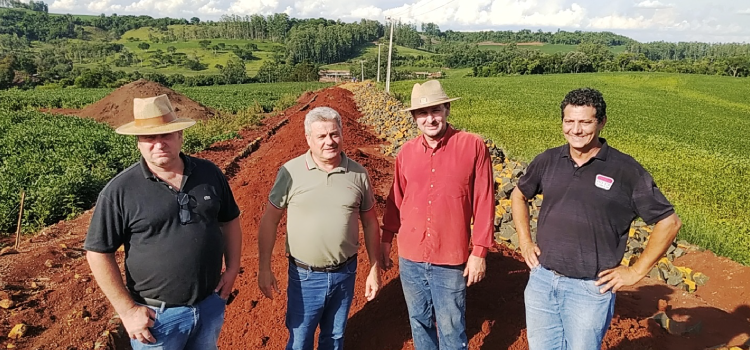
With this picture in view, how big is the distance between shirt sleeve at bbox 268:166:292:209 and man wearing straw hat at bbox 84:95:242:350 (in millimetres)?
366

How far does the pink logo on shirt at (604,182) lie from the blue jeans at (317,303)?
1716mm

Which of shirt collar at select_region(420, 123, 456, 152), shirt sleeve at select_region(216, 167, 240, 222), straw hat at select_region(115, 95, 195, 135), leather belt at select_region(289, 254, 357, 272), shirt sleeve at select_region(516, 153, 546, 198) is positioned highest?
straw hat at select_region(115, 95, 195, 135)

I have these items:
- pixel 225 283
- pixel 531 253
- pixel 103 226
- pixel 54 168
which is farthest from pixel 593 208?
pixel 54 168

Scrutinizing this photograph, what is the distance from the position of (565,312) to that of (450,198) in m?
1.00

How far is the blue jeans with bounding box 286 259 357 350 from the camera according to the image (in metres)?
3.17

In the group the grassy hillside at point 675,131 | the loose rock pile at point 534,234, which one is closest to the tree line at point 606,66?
the grassy hillside at point 675,131

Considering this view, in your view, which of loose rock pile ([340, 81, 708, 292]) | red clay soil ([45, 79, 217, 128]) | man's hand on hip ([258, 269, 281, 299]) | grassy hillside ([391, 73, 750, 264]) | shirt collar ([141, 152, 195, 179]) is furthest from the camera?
red clay soil ([45, 79, 217, 128])

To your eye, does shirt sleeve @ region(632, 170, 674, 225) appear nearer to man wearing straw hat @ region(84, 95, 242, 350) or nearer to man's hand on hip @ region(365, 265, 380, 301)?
man's hand on hip @ region(365, 265, 380, 301)

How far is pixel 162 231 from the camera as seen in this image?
2572 millimetres

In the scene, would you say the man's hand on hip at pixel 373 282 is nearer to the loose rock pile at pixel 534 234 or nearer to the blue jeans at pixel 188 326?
the blue jeans at pixel 188 326

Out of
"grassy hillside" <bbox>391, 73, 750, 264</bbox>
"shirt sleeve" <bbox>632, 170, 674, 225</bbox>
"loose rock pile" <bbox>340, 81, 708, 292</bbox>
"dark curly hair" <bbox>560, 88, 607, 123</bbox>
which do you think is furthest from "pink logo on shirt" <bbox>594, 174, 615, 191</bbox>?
"grassy hillside" <bbox>391, 73, 750, 264</bbox>

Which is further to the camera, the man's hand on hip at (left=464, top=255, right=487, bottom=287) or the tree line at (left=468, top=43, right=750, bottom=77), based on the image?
the tree line at (left=468, top=43, right=750, bottom=77)

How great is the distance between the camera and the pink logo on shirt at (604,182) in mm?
2586

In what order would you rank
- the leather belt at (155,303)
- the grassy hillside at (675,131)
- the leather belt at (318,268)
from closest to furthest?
the leather belt at (155,303)
the leather belt at (318,268)
the grassy hillside at (675,131)
